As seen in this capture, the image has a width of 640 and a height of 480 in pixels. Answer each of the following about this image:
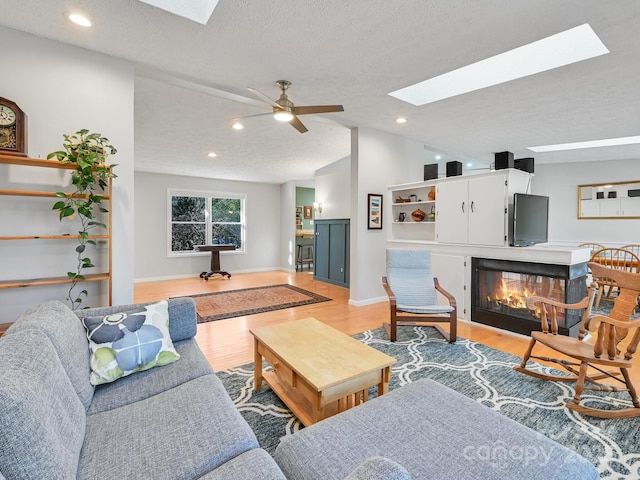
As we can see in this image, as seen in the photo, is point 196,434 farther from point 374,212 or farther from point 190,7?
point 374,212

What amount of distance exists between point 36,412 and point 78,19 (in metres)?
2.63

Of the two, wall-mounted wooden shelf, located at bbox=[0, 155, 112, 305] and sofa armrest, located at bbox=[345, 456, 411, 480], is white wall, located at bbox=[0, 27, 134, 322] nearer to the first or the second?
wall-mounted wooden shelf, located at bbox=[0, 155, 112, 305]

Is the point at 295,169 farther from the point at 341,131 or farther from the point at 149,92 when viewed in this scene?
the point at 149,92

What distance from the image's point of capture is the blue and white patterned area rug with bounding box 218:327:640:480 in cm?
173

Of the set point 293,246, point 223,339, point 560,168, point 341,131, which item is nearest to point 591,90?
point 341,131

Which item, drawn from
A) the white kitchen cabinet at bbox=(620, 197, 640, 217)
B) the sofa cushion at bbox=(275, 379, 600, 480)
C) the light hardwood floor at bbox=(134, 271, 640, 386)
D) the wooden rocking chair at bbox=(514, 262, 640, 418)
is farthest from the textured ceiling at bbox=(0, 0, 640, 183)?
the light hardwood floor at bbox=(134, 271, 640, 386)

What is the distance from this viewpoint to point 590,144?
5320mm

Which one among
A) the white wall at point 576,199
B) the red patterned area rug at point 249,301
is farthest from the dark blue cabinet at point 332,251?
the white wall at point 576,199

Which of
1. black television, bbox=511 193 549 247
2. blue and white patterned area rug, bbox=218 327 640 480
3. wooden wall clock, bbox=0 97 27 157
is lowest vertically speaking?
blue and white patterned area rug, bbox=218 327 640 480

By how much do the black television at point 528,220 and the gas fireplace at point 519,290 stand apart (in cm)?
36

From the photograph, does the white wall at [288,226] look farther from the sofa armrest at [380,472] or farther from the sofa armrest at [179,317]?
the sofa armrest at [380,472]

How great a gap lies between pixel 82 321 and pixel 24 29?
2.30 meters

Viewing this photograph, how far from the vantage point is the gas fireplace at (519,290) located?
324 centimetres

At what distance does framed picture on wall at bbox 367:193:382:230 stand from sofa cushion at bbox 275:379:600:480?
11.8 feet
